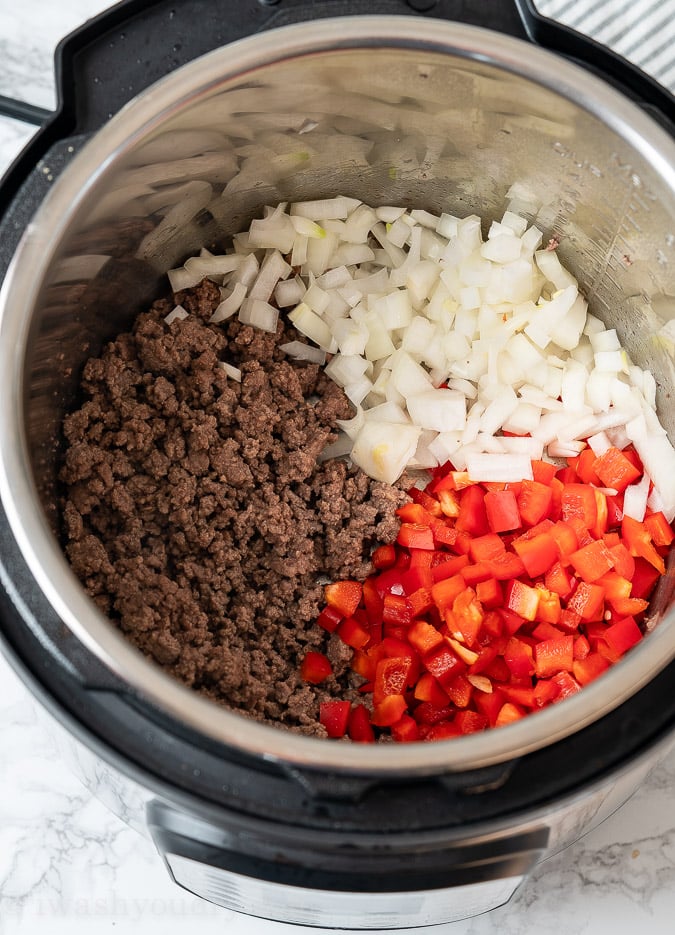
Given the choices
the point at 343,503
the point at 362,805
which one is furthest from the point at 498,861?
the point at 343,503

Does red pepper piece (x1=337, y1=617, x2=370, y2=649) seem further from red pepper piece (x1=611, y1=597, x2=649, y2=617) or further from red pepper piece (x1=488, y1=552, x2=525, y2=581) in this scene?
red pepper piece (x1=611, y1=597, x2=649, y2=617)

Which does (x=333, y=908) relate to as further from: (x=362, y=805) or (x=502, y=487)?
(x=502, y=487)

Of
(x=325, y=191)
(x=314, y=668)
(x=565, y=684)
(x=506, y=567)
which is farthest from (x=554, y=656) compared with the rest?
(x=325, y=191)

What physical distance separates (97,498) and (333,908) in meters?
0.65

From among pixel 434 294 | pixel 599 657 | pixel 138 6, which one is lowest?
pixel 599 657

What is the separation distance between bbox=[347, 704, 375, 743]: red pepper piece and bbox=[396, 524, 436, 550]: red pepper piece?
0.27 meters

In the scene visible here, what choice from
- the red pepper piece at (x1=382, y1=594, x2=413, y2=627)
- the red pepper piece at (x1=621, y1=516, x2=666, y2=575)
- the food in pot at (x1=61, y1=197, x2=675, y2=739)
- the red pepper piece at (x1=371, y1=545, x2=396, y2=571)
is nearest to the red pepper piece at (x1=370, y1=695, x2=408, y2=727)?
the food in pot at (x1=61, y1=197, x2=675, y2=739)

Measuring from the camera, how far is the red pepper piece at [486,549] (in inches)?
56.2

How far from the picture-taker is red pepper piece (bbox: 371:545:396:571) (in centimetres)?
147

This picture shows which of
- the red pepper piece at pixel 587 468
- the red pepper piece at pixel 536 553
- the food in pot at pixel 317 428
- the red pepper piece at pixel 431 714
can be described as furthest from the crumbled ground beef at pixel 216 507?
the red pepper piece at pixel 587 468

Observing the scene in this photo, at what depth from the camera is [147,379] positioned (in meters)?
1.46

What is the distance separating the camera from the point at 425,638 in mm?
1391

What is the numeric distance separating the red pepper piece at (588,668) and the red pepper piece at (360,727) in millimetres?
317

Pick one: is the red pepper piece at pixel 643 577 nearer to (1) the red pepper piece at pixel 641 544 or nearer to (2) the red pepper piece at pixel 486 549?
(1) the red pepper piece at pixel 641 544
